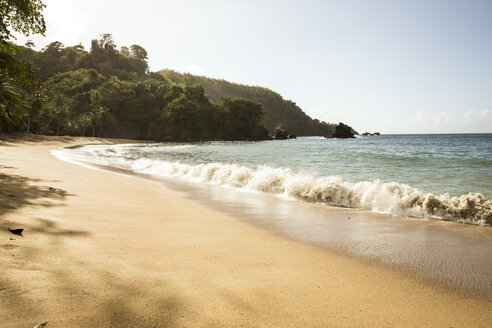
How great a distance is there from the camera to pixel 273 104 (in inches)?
6668

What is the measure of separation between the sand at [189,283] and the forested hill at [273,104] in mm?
155064

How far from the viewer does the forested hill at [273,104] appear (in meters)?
162

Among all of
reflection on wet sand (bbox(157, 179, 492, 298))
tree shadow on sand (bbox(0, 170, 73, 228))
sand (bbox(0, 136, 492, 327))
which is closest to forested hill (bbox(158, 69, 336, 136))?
reflection on wet sand (bbox(157, 179, 492, 298))

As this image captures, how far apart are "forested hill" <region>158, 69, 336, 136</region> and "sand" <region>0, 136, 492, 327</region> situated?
155 m

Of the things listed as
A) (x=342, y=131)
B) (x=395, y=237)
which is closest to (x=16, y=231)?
(x=395, y=237)

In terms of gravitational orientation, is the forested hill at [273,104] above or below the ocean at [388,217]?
above

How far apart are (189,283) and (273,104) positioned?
6790 inches

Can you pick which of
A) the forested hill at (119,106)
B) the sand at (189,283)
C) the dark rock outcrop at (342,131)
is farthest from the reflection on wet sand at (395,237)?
the dark rock outcrop at (342,131)

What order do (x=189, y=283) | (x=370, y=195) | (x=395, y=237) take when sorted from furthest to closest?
(x=370, y=195)
(x=395, y=237)
(x=189, y=283)

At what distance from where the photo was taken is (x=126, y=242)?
3258 millimetres

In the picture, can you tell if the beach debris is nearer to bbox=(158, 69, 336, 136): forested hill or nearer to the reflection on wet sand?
the reflection on wet sand

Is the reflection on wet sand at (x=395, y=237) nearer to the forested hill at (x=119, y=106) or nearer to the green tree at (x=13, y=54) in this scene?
the green tree at (x=13, y=54)

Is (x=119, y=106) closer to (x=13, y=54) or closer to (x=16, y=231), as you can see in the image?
(x=13, y=54)

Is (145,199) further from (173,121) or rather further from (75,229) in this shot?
(173,121)
